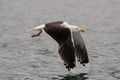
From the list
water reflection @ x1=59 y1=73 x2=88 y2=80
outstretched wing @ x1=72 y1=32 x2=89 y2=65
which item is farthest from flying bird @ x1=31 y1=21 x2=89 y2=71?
outstretched wing @ x1=72 y1=32 x2=89 y2=65

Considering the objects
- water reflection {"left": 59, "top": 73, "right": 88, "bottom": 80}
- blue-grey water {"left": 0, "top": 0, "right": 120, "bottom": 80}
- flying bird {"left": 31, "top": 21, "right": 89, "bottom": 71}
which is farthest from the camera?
blue-grey water {"left": 0, "top": 0, "right": 120, "bottom": 80}

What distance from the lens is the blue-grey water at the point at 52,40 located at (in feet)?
53.8

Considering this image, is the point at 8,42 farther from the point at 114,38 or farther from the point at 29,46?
the point at 114,38

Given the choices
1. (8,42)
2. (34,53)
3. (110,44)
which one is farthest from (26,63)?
(110,44)

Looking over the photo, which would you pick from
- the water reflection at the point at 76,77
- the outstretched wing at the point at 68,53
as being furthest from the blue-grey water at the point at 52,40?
the outstretched wing at the point at 68,53

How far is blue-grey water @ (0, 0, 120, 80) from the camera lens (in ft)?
53.8

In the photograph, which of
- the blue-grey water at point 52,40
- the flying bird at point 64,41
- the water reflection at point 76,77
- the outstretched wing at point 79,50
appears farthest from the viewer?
the outstretched wing at point 79,50

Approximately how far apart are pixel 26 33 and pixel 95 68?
5.17m

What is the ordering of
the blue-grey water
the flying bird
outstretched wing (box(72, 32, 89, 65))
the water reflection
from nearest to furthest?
1. the flying bird
2. the water reflection
3. the blue-grey water
4. outstretched wing (box(72, 32, 89, 65))

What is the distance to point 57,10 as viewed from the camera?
24.8 meters

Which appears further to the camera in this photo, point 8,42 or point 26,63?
point 8,42

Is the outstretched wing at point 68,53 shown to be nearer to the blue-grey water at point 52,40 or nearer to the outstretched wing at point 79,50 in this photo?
the blue-grey water at point 52,40

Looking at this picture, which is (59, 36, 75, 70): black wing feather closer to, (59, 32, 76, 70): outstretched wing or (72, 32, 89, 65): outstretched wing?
(59, 32, 76, 70): outstretched wing

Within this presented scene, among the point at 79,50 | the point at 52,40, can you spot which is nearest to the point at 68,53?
the point at 79,50
